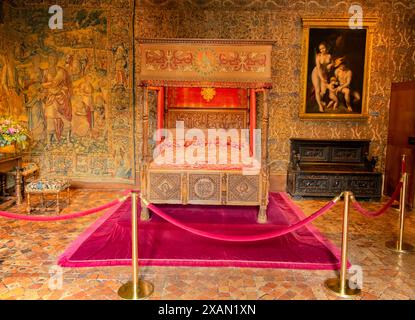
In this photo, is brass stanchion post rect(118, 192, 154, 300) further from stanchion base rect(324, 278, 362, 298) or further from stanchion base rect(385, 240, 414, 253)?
stanchion base rect(385, 240, 414, 253)

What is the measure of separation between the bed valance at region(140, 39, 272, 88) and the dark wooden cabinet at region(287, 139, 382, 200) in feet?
9.09

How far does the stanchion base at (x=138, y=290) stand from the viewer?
3525 mm

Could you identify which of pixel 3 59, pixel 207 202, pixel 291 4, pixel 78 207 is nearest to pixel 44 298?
pixel 207 202

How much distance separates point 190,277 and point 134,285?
656 mm

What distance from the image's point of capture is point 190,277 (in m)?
3.97

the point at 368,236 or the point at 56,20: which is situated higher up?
the point at 56,20

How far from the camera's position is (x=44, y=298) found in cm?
347

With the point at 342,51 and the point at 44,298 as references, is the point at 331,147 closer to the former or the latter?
the point at 342,51

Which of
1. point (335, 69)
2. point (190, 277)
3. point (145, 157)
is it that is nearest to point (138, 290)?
point (190, 277)

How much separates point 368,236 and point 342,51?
4388mm

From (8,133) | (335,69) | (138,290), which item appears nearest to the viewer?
(138,290)

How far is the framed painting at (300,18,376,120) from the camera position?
310 inches

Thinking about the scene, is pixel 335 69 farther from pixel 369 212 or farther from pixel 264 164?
pixel 369 212

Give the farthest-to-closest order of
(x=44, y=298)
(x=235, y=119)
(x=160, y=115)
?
1. (x=235, y=119)
2. (x=160, y=115)
3. (x=44, y=298)
